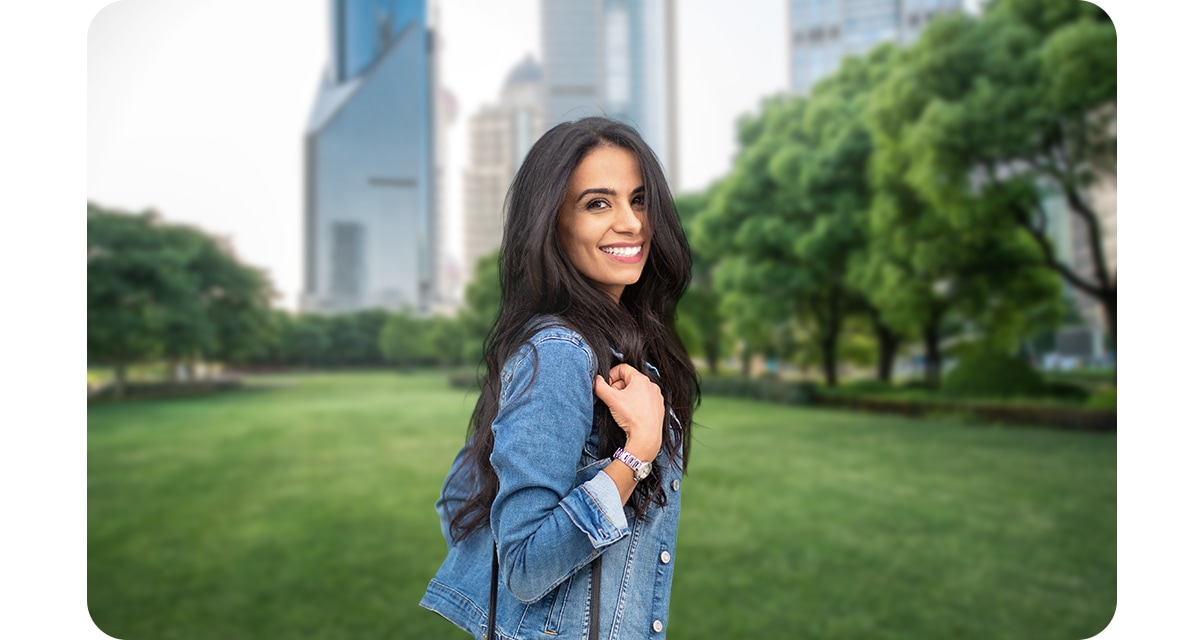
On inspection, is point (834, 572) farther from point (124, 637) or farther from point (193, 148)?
point (193, 148)

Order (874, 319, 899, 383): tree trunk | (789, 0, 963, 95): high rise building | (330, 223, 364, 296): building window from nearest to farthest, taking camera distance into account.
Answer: (330, 223, 364, 296): building window
(789, 0, 963, 95): high rise building
(874, 319, 899, 383): tree trunk

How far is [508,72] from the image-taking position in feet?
14.7

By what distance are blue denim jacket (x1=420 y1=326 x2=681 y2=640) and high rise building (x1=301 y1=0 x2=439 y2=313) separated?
136 inches

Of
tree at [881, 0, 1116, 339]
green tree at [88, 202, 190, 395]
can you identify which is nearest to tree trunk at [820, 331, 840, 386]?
tree at [881, 0, 1116, 339]

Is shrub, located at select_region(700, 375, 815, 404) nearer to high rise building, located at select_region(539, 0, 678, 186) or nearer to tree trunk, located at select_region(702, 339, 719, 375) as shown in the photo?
tree trunk, located at select_region(702, 339, 719, 375)

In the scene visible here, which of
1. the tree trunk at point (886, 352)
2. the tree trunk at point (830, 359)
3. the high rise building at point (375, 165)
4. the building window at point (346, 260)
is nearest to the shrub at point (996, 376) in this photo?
the tree trunk at point (886, 352)

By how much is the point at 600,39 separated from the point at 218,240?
2.33 m

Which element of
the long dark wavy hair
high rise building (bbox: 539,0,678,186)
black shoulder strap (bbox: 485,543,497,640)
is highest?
high rise building (bbox: 539,0,678,186)

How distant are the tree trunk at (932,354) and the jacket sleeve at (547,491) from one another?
167 inches

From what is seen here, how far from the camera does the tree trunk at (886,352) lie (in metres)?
4.84

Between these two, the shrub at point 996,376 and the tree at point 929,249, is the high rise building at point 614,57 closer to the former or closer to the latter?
the tree at point 929,249

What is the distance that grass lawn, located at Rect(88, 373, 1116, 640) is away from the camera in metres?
4.39

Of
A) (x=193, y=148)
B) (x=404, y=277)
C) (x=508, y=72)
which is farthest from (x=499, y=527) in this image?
(x=193, y=148)

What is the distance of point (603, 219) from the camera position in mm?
998
